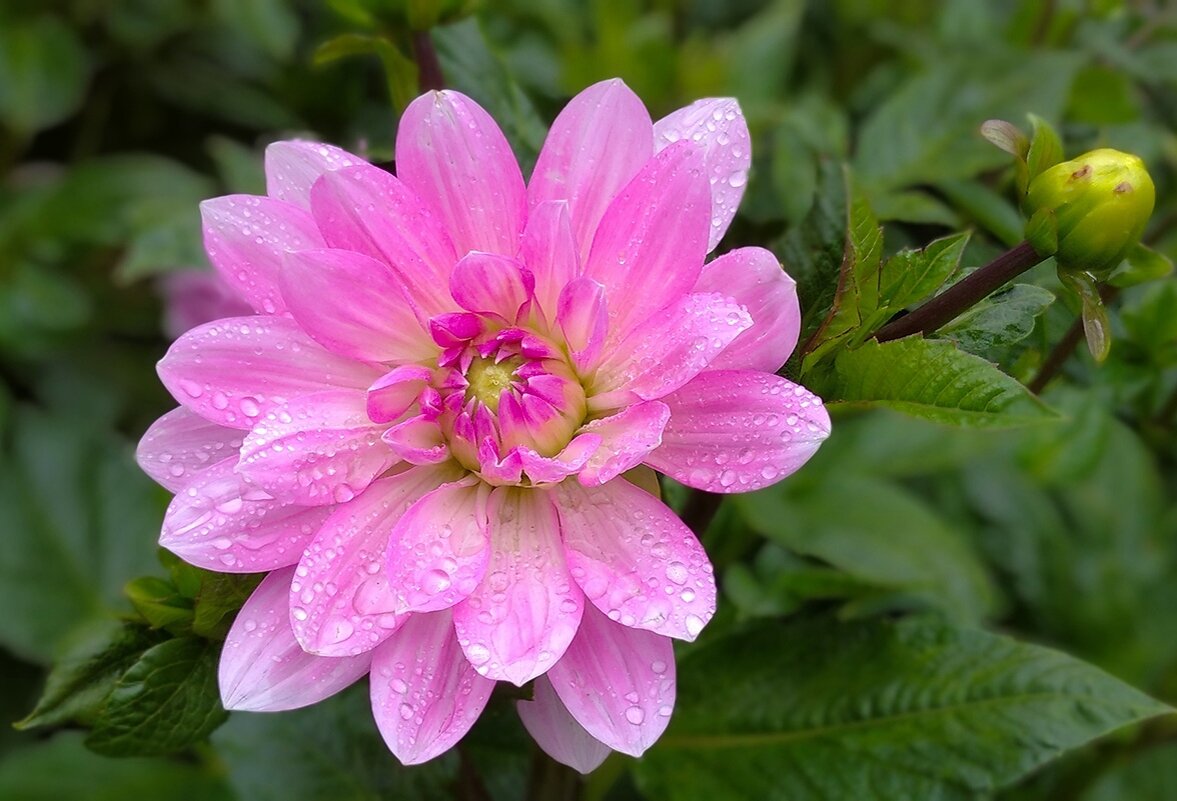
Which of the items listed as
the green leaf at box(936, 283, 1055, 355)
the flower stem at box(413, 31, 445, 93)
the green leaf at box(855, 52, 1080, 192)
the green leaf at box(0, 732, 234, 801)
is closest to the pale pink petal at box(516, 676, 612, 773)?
the green leaf at box(936, 283, 1055, 355)

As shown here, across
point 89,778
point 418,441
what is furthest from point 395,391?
point 89,778

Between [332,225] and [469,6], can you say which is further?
[469,6]

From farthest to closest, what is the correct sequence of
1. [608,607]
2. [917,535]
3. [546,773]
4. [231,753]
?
[917,535], [231,753], [546,773], [608,607]

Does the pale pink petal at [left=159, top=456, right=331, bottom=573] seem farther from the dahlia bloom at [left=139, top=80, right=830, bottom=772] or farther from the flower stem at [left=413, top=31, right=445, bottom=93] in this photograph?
the flower stem at [left=413, top=31, right=445, bottom=93]

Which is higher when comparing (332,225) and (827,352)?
(332,225)

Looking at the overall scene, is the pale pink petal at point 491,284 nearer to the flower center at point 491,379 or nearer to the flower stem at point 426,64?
the flower center at point 491,379

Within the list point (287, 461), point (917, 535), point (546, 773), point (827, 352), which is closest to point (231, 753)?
point (546, 773)

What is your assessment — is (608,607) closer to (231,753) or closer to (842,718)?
(842,718)

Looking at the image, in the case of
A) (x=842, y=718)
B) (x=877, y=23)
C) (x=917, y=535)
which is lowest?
(x=917, y=535)
